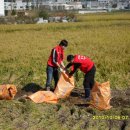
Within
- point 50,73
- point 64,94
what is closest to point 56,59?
point 50,73

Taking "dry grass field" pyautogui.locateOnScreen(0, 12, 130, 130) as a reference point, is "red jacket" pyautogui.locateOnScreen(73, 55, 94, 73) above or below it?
above

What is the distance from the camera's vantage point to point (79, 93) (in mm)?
10680

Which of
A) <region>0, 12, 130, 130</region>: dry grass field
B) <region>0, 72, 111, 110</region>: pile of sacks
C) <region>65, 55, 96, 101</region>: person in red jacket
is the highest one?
<region>65, 55, 96, 101</region>: person in red jacket

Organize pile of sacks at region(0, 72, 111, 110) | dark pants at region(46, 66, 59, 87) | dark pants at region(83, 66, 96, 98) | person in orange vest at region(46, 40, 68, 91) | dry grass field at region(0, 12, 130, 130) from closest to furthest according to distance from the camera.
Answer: dry grass field at region(0, 12, 130, 130) → pile of sacks at region(0, 72, 111, 110) → dark pants at region(83, 66, 96, 98) → person in orange vest at region(46, 40, 68, 91) → dark pants at region(46, 66, 59, 87)

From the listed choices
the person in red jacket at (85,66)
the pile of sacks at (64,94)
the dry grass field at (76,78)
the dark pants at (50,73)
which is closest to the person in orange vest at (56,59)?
the dark pants at (50,73)

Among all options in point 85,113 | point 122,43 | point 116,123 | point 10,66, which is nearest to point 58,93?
point 85,113

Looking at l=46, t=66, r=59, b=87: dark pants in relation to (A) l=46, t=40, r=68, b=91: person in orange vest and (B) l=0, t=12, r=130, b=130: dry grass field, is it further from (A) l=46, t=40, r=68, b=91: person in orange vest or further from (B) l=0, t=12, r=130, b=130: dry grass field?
(B) l=0, t=12, r=130, b=130: dry grass field

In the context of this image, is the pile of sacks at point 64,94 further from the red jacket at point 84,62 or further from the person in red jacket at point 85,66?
the red jacket at point 84,62

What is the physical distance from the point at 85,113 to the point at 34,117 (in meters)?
1.05

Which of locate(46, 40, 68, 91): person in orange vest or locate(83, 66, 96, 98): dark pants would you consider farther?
locate(46, 40, 68, 91): person in orange vest

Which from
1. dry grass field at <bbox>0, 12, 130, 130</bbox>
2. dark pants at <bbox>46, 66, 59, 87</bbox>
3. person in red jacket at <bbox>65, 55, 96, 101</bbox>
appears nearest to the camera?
dry grass field at <bbox>0, 12, 130, 130</bbox>

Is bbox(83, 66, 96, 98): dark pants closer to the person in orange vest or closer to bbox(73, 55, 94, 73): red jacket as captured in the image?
bbox(73, 55, 94, 73): red jacket

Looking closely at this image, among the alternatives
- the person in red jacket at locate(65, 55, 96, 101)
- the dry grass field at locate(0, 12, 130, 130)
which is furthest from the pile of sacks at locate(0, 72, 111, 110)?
the person in red jacket at locate(65, 55, 96, 101)

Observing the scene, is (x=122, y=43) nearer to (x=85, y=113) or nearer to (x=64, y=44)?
(x=64, y=44)
